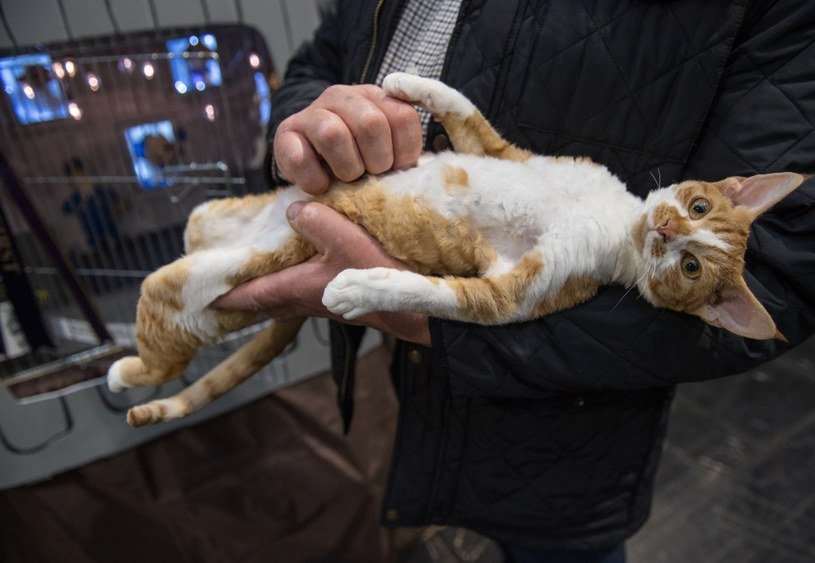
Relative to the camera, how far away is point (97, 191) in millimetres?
1335

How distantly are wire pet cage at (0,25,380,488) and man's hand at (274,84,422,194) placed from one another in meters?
0.53

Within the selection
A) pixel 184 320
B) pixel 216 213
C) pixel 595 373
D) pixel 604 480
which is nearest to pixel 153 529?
pixel 184 320

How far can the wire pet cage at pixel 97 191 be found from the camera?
1.22 metres

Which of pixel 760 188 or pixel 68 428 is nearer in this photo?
pixel 760 188

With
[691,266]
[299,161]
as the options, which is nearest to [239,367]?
[299,161]

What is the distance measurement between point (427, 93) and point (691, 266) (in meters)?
0.46

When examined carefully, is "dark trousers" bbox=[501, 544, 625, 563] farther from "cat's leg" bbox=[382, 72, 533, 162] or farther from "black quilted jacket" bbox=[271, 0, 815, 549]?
"cat's leg" bbox=[382, 72, 533, 162]

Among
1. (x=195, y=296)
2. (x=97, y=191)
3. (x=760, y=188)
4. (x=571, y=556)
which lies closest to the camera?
(x=760, y=188)

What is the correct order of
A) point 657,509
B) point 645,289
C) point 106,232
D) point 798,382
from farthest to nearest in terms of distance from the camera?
point 798,382, point 657,509, point 106,232, point 645,289

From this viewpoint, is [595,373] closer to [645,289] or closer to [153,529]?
[645,289]

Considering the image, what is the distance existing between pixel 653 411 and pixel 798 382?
1.84 meters

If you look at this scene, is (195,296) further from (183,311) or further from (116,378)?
(116,378)

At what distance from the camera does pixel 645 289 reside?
31.9 inches

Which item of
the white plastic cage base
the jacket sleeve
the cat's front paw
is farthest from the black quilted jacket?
the white plastic cage base
